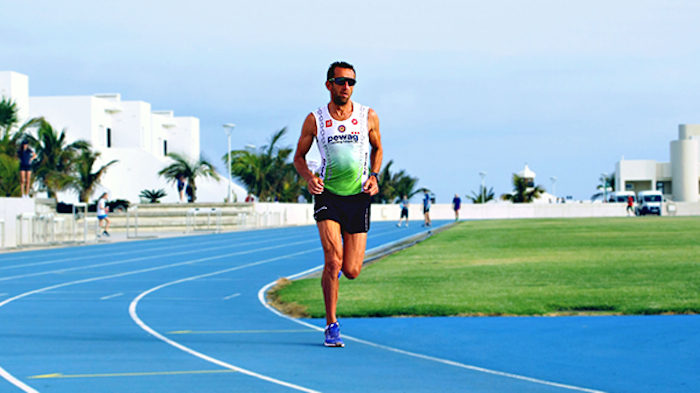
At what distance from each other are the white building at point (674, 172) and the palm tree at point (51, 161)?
62.7 meters

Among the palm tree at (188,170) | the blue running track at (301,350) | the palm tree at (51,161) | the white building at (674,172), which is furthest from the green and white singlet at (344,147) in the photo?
the white building at (674,172)

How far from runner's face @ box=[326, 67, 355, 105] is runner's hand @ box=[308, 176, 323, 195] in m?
0.56

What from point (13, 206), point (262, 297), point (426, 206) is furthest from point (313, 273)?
point (426, 206)

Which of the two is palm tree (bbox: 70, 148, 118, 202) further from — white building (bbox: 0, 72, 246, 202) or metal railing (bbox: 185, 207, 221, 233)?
white building (bbox: 0, 72, 246, 202)

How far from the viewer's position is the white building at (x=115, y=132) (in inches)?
2376

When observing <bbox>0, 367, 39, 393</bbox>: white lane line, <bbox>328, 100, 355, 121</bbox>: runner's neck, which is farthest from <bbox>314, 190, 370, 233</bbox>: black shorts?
<bbox>0, 367, 39, 393</bbox>: white lane line

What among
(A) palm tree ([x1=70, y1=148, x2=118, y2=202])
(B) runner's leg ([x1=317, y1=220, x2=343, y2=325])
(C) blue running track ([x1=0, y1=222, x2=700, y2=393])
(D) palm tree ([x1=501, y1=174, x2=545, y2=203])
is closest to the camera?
(B) runner's leg ([x1=317, y1=220, x2=343, y2=325])

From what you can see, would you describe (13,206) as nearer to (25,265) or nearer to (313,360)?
(25,265)

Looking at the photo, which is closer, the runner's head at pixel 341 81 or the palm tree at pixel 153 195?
the runner's head at pixel 341 81

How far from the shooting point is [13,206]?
2895 cm

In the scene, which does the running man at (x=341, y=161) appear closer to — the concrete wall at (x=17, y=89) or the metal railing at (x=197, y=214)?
the metal railing at (x=197, y=214)

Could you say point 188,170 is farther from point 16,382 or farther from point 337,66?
point 337,66

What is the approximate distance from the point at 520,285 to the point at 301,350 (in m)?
6.32

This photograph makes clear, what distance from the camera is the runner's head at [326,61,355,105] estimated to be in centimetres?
596
